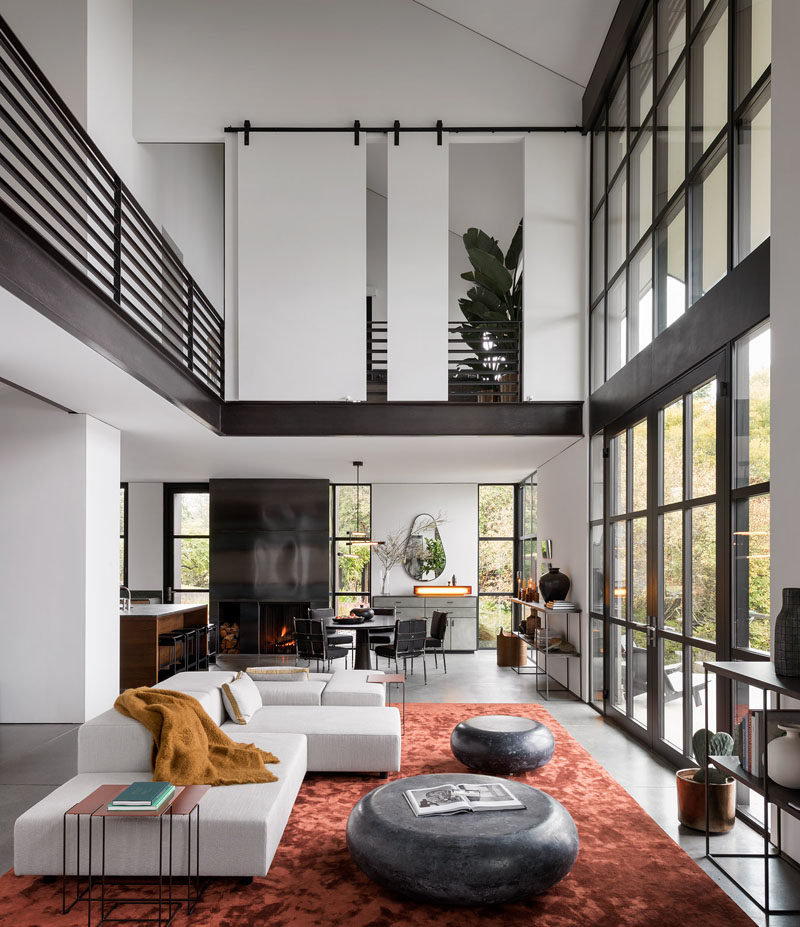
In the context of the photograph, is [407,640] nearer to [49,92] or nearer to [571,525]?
[571,525]

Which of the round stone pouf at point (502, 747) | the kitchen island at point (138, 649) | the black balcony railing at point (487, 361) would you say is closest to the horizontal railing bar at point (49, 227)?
the black balcony railing at point (487, 361)

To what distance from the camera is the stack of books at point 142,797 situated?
125 inches

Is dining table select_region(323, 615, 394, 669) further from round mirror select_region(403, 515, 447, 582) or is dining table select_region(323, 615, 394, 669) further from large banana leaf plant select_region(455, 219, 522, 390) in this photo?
round mirror select_region(403, 515, 447, 582)

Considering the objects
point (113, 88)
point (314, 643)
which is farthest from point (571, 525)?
point (113, 88)

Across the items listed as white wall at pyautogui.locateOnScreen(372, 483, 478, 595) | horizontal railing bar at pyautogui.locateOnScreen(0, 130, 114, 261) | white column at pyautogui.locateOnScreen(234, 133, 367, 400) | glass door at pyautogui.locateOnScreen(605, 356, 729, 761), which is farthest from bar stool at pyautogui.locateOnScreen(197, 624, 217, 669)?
horizontal railing bar at pyautogui.locateOnScreen(0, 130, 114, 261)

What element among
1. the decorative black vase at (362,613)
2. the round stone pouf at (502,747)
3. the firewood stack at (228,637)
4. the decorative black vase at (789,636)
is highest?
the decorative black vase at (789,636)

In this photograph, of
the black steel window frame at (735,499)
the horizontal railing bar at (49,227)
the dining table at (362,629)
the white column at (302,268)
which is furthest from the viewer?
the dining table at (362,629)

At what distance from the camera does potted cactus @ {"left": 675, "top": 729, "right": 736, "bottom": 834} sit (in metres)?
3.96

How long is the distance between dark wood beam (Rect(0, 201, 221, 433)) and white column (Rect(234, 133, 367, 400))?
68.0 inches

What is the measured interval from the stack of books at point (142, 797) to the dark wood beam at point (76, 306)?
239cm

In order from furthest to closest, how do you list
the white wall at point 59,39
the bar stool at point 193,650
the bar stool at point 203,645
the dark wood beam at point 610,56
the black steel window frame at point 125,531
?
the black steel window frame at point 125,531 → the bar stool at point 203,645 → the bar stool at point 193,650 → the white wall at point 59,39 → the dark wood beam at point 610,56

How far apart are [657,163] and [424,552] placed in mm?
8211

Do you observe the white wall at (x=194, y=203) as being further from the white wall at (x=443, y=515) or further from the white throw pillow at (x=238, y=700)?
the white throw pillow at (x=238, y=700)

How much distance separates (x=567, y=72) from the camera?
8242mm
